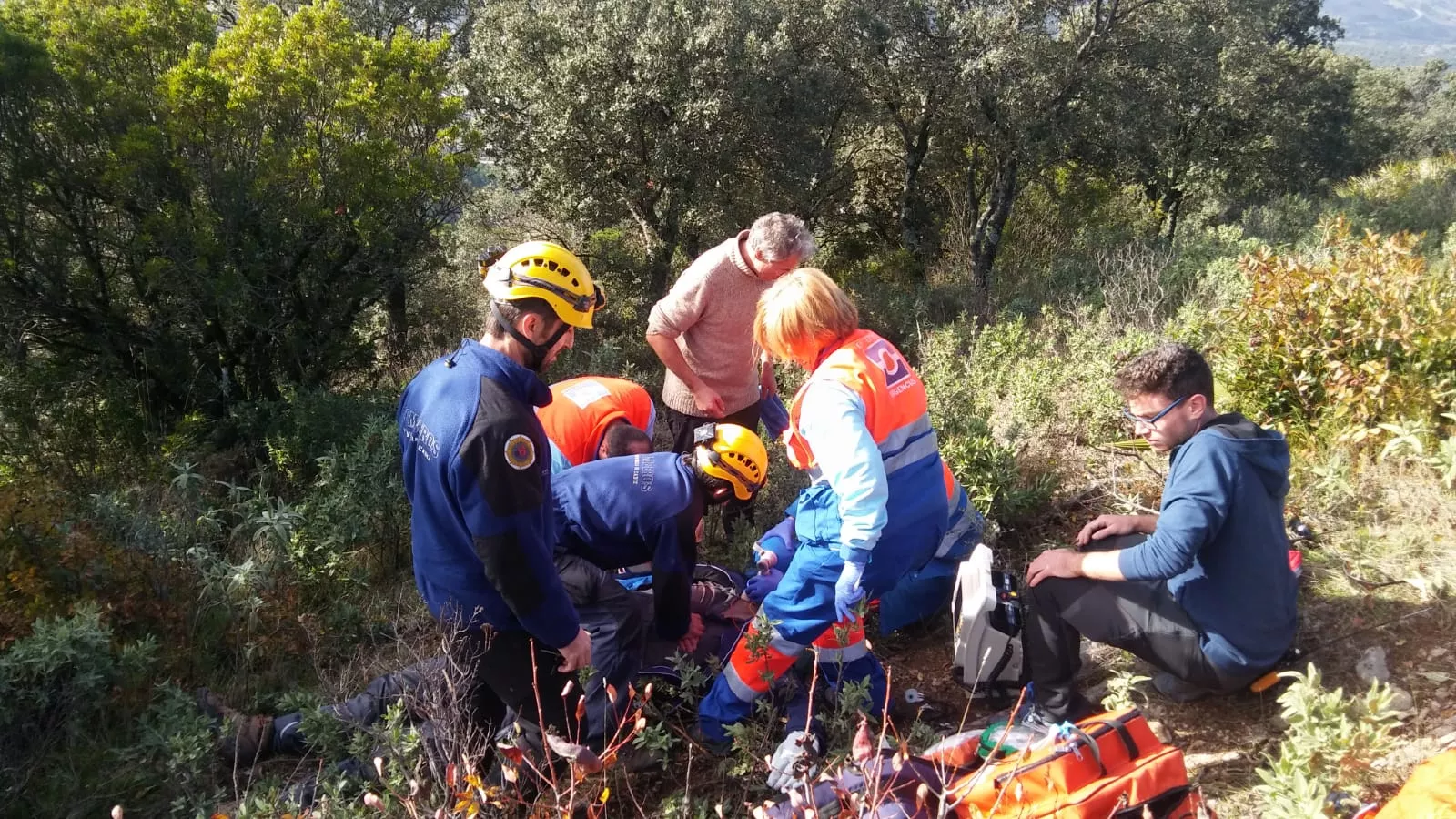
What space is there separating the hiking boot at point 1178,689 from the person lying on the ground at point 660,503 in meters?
1.59

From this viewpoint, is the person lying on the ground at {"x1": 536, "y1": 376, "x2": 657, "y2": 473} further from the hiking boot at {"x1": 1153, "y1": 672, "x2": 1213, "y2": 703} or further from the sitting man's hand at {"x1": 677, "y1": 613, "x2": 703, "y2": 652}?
the hiking boot at {"x1": 1153, "y1": 672, "x2": 1213, "y2": 703}

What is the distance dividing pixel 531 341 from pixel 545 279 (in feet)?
0.57

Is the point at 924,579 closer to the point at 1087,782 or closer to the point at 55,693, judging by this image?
the point at 1087,782

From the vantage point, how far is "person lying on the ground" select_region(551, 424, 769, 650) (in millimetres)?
2973

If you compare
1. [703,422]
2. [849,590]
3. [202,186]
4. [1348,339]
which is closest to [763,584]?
[703,422]

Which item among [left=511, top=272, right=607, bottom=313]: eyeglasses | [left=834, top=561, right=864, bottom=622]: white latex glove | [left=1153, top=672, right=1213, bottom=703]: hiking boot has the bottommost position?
[left=1153, top=672, right=1213, bottom=703]: hiking boot

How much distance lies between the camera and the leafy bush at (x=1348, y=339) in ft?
11.9

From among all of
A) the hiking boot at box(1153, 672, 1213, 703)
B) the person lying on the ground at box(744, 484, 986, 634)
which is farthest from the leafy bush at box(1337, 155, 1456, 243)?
the hiking boot at box(1153, 672, 1213, 703)

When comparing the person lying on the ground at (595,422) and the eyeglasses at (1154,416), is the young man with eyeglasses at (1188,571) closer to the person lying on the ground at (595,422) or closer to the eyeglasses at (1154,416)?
the eyeglasses at (1154,416)

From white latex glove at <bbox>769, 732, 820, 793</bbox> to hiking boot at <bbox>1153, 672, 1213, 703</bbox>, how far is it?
1.40 m

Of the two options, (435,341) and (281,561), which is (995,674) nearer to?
(281,561)

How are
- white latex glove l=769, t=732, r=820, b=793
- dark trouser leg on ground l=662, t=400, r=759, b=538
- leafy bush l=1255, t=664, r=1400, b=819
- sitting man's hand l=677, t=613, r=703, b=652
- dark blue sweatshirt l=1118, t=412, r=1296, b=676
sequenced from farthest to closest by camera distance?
dark trouser leg on ground l=662, t=400, r=759, b=538
sitting man's hand l=677, t=613, r=703, b=652
dark blue sweatshirt l=1118, t=412, r=1296, b=676
leafy bush l=1255, t=664, r=1400, b=819
white latex glove l=769, t=732, r=820, b=793

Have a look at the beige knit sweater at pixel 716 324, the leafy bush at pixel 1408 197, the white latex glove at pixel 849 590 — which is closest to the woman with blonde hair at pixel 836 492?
the white latex glove at pixel 849 590

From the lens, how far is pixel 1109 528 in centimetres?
294
